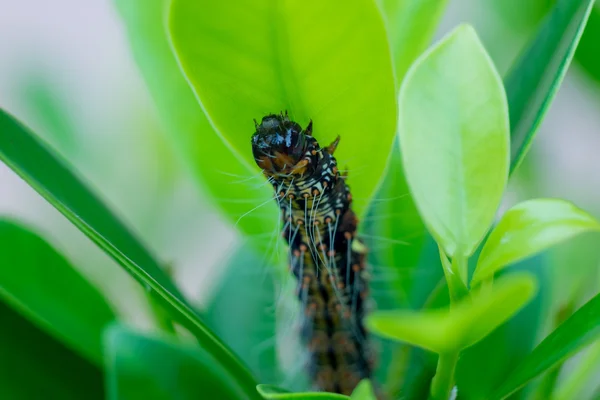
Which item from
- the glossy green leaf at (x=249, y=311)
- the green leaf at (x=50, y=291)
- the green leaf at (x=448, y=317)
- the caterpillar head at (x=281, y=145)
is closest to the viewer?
the green leaf at (x=448, y=317)

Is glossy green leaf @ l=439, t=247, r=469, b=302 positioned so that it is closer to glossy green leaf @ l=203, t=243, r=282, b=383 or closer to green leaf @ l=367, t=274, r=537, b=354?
green leaf @ l=367, t=274, r=537, b=354

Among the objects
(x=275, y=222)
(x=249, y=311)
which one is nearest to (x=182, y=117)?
(x=275, y=222)

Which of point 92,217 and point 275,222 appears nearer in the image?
point 92,217

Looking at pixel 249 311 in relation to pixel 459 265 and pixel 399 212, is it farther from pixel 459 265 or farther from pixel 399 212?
pixel 459 265

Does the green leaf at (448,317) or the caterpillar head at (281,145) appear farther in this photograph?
the caterpillar head at (281,145)

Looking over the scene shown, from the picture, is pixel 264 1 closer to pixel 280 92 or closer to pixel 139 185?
pixel 280 92

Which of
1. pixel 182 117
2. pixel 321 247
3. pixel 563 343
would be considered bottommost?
pixel 563 343

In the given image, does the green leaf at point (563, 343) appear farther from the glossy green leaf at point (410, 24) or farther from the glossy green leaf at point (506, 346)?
the glossy green leaf at point (410, 24)

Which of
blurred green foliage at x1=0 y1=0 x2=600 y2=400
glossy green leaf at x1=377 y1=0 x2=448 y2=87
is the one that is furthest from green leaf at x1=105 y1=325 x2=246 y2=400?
glossy green leaf at x1=377 y1=0 x2=448 y2=87

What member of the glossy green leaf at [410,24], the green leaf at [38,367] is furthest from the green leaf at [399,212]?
the green leaf at [38,367]
